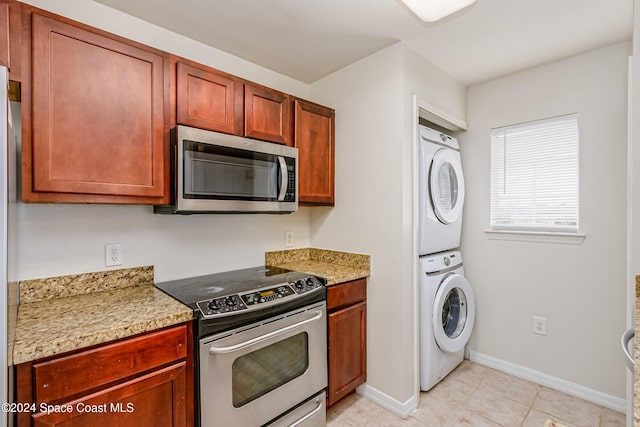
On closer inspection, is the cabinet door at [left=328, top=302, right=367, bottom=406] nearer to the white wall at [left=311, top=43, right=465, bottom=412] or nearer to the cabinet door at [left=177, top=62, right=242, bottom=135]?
the white wall at [left=311, top=43, right=465, bottom=412]

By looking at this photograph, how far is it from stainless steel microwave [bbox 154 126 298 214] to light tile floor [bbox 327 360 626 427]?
1.44m

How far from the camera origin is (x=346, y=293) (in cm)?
206

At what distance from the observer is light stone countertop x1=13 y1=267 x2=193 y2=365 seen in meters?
1.05

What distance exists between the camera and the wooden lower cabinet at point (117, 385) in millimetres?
1024

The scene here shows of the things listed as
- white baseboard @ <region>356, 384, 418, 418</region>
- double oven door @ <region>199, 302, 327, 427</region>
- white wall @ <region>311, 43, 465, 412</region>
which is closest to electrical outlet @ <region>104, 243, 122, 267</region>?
double oven door @ <region>199, 302, 327, 427</region>

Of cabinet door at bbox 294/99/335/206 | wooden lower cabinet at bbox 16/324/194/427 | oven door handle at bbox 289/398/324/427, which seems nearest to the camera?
wooden lower cabinet at bbox 16/324/194/427

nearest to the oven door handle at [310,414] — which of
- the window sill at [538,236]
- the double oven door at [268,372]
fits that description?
the double oven door at [268,372]

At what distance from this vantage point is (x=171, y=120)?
160cm

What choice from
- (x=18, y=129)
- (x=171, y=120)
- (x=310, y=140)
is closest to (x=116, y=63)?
(x=171, y=120)

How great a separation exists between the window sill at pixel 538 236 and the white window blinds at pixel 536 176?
0.05 meters

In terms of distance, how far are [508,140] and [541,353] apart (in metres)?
1.69

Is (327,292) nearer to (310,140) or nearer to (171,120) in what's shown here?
(310,140)

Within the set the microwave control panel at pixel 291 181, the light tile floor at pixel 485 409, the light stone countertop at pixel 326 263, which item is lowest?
the light tile floor at pixel 485 409

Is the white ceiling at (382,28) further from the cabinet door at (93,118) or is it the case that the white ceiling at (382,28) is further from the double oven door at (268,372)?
the double oven door at (268,372)
